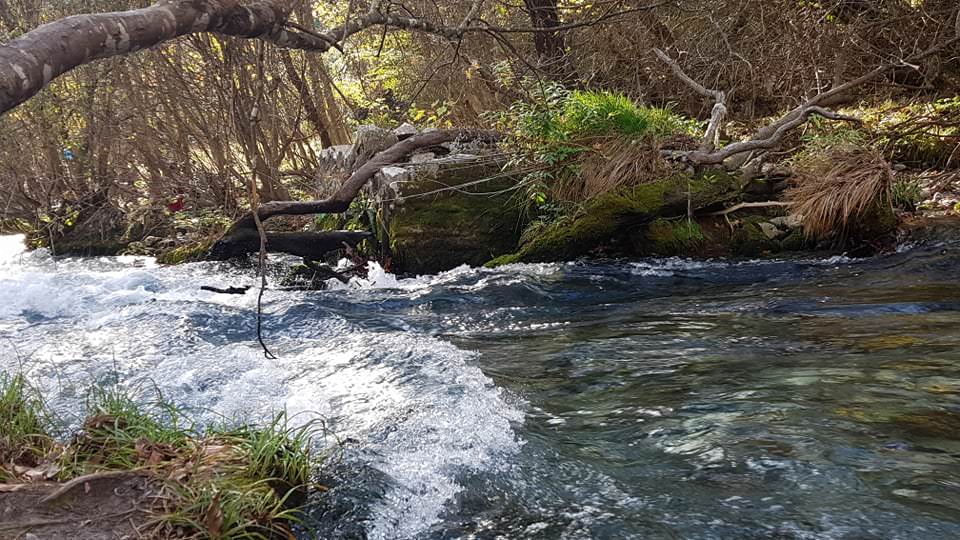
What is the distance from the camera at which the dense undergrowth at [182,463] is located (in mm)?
2369

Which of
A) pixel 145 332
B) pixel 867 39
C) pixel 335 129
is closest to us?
pixel 145 332

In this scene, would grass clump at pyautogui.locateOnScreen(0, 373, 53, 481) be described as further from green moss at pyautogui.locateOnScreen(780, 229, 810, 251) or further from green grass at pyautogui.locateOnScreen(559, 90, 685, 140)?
green moss at pyautogui.locateOnScreen(780, 229, 810, 251)

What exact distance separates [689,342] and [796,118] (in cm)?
431

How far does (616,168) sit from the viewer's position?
752cm

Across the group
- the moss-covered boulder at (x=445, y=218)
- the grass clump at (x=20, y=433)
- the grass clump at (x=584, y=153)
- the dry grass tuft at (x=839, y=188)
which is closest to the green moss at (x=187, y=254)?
the moss-covered boulder at (x=445, y=218)

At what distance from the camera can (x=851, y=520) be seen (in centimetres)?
230

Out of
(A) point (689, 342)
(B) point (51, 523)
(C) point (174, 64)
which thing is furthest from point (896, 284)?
(C) point (174, 64)

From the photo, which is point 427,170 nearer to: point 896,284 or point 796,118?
point 796,118

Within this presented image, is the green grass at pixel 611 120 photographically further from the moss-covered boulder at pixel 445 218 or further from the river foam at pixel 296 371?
the river foam at pixel 296 371

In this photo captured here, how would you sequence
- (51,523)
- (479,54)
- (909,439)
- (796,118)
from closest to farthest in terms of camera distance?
1. (51,523)
2. (909,439)
3. (796,118)
4. (479,54)

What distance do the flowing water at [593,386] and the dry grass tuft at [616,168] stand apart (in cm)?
104

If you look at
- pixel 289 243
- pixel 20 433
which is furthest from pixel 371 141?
pixel 20 433

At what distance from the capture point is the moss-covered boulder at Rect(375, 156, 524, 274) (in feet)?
25.0

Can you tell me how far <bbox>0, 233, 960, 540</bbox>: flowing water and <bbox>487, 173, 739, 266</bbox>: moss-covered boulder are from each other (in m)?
0.55
